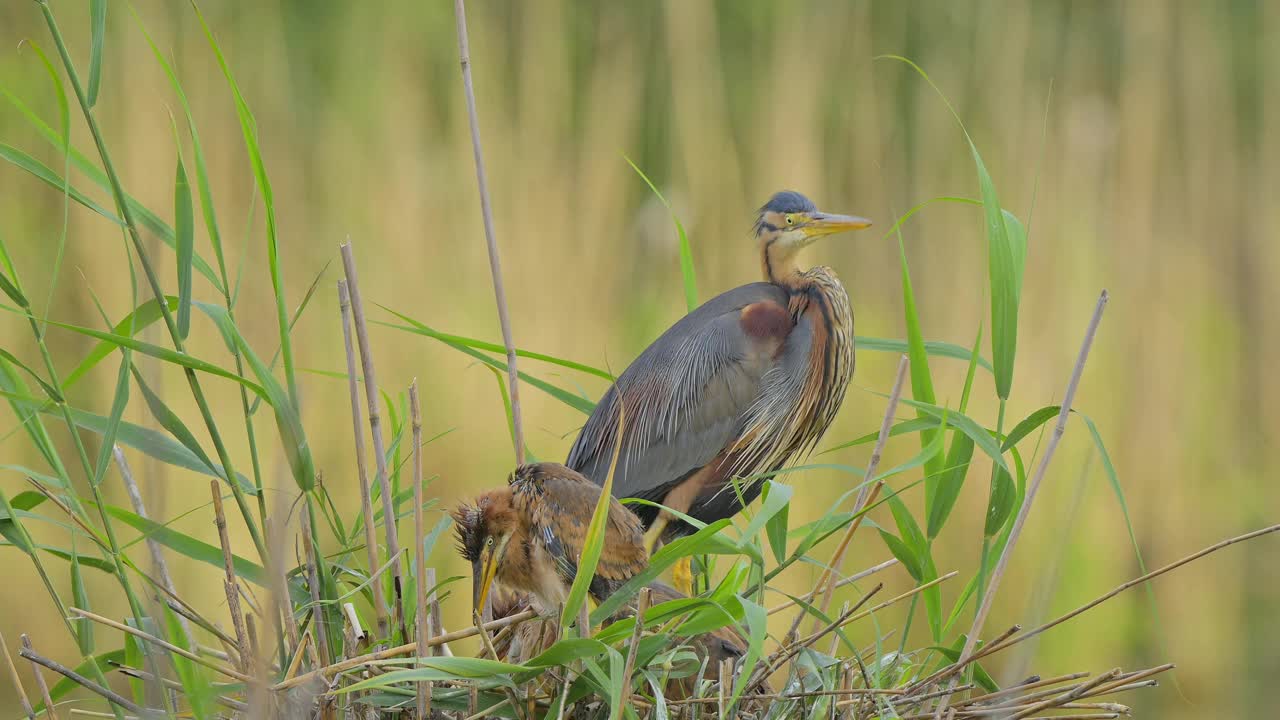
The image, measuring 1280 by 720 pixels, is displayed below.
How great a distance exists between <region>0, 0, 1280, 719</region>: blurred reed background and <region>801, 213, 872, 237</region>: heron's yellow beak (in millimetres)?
685

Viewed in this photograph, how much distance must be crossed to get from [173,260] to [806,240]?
127 cm

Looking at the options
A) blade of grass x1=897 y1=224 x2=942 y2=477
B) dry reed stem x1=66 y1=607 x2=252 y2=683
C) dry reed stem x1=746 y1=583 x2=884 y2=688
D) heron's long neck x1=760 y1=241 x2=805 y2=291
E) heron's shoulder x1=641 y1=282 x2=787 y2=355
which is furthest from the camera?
heron's long neck x1=760 y1=241 x2=805 y2=291

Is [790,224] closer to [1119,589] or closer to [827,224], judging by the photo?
[827,224]

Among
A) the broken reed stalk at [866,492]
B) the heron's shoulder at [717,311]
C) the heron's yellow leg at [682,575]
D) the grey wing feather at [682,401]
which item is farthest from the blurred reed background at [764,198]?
the broken reed stalk at [866,492]

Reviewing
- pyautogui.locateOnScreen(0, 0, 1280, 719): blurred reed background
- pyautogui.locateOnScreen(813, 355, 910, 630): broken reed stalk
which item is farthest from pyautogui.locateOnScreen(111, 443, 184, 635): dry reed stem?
pyautogui.locateOnScreen(0, 0, 1280, 719): blurred reed background

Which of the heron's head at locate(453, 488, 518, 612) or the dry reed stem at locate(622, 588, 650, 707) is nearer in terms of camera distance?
the dry reed stem at locate(622, 588, 650, 707)

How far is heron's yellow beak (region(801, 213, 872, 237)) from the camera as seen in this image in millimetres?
2016

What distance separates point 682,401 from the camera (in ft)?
6.82

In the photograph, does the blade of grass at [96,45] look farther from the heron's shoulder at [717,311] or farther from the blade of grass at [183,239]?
the heron's shoulder at [717,311]

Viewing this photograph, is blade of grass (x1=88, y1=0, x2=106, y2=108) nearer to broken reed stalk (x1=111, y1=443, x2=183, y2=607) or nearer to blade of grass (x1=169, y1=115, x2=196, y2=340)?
blade of grass (x1=169, y1=115, x2=196, y2=340)

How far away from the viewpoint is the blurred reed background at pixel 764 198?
2.60 meters

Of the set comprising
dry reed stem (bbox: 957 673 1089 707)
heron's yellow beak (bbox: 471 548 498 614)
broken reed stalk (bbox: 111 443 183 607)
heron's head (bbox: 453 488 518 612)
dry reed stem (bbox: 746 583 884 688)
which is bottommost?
dry reed stem (bbox: 957 673 1089 707)

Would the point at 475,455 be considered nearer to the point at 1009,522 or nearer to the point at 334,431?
the point at 334,431

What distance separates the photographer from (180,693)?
3.48 feet
